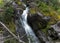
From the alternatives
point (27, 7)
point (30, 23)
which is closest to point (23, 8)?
point (27, 7)

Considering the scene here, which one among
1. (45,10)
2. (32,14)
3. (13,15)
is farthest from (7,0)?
(45,10)

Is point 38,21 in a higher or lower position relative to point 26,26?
higher

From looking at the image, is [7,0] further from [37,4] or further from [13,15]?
[37,4]

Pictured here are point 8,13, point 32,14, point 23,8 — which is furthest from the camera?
point 23,8

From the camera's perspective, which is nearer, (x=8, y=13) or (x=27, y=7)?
(x=8, y=13)

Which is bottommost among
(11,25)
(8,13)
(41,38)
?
(41,38)

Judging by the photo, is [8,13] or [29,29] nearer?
[8,13]

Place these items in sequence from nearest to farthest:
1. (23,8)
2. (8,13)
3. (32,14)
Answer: (8,13) < (32,14) < (23,8)

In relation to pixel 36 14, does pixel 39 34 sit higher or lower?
lower

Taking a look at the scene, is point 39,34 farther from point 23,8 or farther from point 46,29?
point 23,8
